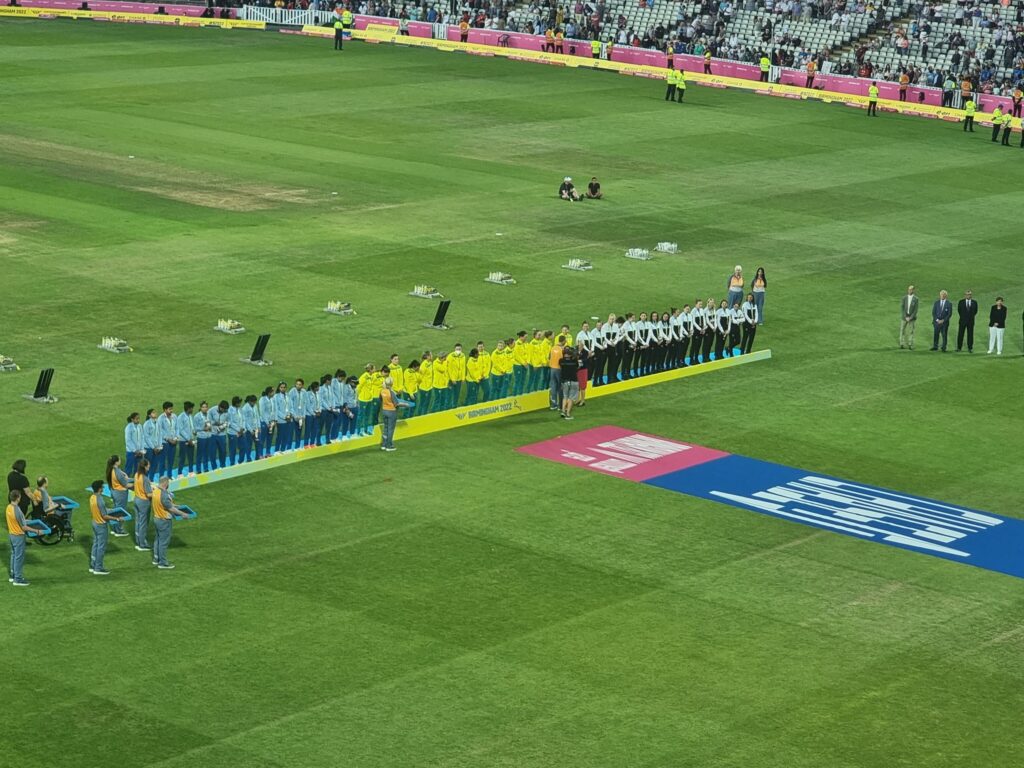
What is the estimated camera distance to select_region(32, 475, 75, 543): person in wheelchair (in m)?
28.1

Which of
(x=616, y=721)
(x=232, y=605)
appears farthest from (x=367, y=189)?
(x=616, y=721)

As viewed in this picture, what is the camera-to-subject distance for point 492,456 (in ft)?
112

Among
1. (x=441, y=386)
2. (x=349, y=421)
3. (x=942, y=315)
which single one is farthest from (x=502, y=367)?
(x=942, y=315)

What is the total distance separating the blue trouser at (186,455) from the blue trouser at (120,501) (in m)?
2.37

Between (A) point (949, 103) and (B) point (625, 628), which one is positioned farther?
(A) point (949, 103)

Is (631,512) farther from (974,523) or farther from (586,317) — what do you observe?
(586,317)

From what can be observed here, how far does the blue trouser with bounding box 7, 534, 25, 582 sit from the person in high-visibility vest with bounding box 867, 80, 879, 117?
60889 mm

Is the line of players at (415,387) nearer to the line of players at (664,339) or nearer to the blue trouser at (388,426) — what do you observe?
the line of players at (664,339)

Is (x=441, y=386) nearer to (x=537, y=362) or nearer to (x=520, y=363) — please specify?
(x=520, y=363)

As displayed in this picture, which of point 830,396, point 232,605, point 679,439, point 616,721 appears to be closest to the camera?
point 616,721

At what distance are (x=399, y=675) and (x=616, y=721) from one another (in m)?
3.05

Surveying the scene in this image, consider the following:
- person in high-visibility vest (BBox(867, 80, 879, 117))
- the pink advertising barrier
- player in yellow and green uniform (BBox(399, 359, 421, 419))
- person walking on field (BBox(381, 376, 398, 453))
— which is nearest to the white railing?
the pink advertising barrier

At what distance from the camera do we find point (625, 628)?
26406mm

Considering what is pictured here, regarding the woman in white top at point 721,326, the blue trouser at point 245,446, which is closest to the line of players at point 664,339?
the woman in white top at point 721,326
